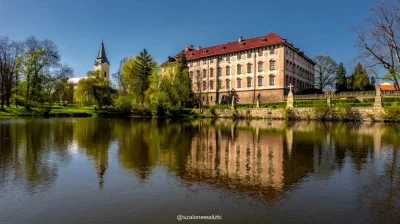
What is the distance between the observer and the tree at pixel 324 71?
230ft

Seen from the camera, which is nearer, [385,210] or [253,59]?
[385,210]

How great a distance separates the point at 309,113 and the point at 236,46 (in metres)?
25.3

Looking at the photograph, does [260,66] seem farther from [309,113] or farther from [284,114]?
[309,113]

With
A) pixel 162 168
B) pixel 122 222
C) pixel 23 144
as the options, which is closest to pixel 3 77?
pixel 23 144

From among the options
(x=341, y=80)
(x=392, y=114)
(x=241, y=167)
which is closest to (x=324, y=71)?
(x=341, y=80)

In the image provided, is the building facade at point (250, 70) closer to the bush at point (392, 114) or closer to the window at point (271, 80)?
the window at point (271, 80)

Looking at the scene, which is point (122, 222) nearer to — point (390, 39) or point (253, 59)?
point (390, 39)

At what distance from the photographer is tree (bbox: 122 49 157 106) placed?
57531mm

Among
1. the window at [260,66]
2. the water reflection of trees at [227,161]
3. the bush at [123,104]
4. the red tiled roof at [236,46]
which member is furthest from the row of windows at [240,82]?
the water reflection of trees at [227,161]

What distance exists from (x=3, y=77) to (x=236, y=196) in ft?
192

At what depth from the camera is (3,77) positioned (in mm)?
52312

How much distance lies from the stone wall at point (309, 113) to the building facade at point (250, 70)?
7847 mm

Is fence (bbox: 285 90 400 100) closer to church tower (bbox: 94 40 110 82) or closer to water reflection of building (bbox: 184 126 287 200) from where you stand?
water reflection of building (bbox: 184 126 287 200)

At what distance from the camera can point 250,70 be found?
194ft
